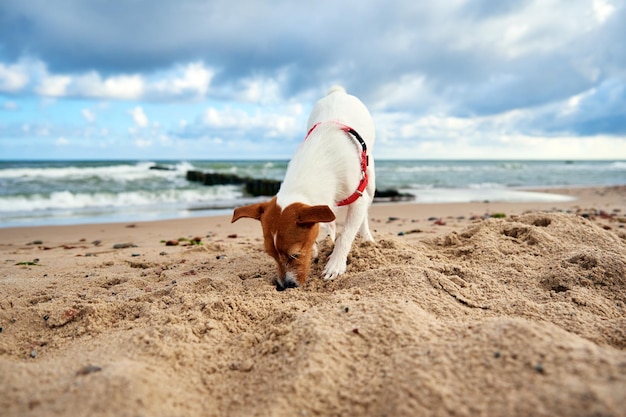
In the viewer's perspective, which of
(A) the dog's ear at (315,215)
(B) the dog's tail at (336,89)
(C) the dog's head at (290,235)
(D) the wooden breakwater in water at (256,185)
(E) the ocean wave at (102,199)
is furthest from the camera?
(D) the wooden breakwater in water at (256,185)

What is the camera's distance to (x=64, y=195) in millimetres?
16250

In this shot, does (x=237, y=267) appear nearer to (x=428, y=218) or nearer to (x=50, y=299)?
(x=50, y=299)

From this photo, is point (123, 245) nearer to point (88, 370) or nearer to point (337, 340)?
point (88, 370)

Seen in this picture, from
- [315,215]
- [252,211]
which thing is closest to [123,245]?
[252,211]

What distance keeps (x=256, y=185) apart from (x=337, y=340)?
18.4 m

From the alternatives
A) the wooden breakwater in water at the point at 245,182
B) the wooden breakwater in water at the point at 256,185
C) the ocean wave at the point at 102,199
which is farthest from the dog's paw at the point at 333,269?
the wooden breakwater in water at the point at 245,182

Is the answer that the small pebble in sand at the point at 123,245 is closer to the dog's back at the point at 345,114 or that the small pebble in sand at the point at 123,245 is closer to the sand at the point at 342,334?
the sand at the point at 342,334

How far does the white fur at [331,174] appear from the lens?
415cm

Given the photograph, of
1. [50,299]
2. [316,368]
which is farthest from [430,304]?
[50,299]

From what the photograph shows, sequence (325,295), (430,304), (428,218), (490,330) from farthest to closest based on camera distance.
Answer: (428,218) < (325,295) < (430,304) < (490,330)

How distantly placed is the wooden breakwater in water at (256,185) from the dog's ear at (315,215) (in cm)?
1318

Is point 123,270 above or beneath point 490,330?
beneath

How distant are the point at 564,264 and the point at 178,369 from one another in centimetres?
361

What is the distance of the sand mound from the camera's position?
6.27 feet
